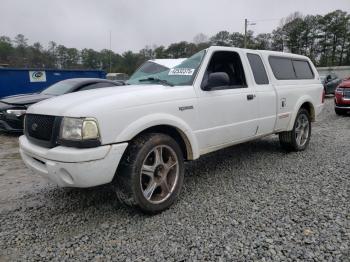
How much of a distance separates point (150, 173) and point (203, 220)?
0.72 metres

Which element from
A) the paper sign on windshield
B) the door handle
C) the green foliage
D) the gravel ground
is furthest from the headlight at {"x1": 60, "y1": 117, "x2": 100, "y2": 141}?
the green foliage

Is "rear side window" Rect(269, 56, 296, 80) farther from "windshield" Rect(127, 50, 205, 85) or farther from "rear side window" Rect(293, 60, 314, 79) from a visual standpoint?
"windshield" Rect(127, 50, 205, 85)

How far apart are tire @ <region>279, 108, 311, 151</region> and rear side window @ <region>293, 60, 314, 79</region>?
0.67 m

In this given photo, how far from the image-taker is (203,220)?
3033 mm

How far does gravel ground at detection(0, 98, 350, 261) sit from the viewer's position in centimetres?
252

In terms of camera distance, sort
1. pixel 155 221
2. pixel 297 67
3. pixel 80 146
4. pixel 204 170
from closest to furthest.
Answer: pixel 80 146 < pixel 155 221 < pixel 204 170 < pixel 297 67

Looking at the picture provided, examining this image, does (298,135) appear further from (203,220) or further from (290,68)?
(203,220)

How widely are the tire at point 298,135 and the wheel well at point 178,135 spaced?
8.81ft

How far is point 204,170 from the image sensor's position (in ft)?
15.4

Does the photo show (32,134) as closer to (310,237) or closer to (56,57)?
(310,237)

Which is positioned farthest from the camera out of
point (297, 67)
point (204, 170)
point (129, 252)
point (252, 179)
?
point (297, 67)

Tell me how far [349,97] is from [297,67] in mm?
6242

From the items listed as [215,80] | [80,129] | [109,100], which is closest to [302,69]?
[215,80]

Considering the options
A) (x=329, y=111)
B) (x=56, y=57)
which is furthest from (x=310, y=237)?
(x=56, y=57)
